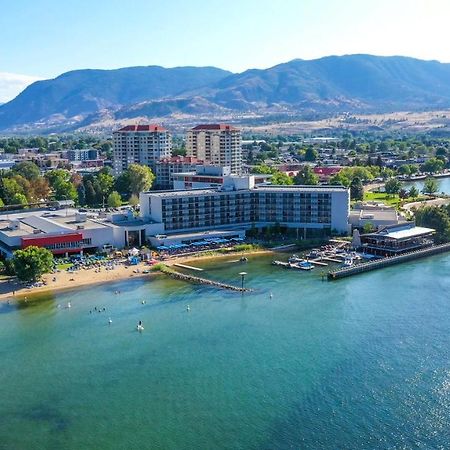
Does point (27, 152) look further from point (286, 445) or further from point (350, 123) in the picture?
point (350, 123)

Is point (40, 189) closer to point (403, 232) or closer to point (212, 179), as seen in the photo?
point (212, 179)

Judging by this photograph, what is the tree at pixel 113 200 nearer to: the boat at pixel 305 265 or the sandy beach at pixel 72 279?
the sandy beach at pixel 72 279

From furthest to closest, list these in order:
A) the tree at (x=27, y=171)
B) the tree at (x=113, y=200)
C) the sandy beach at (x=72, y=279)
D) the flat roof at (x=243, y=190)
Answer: the tree at (x=27, y=171) → the tree at (x=113, y=200) → the flat roof at (x=243, y=190) → the sandy beach at (x=72, y=279)

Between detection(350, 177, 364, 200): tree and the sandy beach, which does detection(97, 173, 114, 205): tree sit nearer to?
the sandy beach

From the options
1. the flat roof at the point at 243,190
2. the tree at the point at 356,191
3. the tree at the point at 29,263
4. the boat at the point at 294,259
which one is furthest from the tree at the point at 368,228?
the tree at the point at 29,263

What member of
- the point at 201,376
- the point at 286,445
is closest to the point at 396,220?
the point at 201,376
